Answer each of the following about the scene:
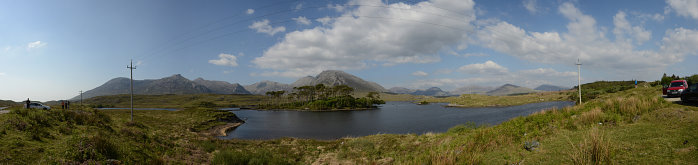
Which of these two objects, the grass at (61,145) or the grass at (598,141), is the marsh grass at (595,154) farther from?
the grass at (61,145)

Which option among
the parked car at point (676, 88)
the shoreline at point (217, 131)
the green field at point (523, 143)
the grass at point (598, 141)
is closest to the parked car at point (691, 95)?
the grass at point (598, 141)

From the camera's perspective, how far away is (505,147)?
10.2 meters

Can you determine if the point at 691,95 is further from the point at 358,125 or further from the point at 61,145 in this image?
the point at 358,125

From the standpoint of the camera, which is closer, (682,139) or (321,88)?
(682,139)

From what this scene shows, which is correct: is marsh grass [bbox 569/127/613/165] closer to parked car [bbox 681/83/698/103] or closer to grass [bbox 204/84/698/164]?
grass [bbox 204/84/698/164]

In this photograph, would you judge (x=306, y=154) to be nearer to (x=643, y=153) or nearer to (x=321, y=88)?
(x=643, y=153)

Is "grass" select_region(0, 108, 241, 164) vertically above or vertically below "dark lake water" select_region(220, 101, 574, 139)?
above

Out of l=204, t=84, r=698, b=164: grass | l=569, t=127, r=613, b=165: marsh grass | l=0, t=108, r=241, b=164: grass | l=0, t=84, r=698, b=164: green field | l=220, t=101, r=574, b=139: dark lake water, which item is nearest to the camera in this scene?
l=569, t=127, r=613, b=165: marsh grass

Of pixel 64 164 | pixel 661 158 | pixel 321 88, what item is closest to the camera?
pixel 661 158

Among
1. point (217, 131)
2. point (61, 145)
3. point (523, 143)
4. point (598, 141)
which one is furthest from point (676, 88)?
point (217, 131)

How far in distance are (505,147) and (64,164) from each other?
1597 centimetres

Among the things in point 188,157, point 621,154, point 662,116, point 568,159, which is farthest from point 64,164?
point 662,116

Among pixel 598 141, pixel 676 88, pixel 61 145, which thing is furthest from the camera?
pixel 676 88

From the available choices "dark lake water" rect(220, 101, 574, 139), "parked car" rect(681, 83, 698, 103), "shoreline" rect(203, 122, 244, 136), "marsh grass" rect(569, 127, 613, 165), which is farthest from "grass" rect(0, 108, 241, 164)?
"parked car" rect(681, 83, 698, 103)
